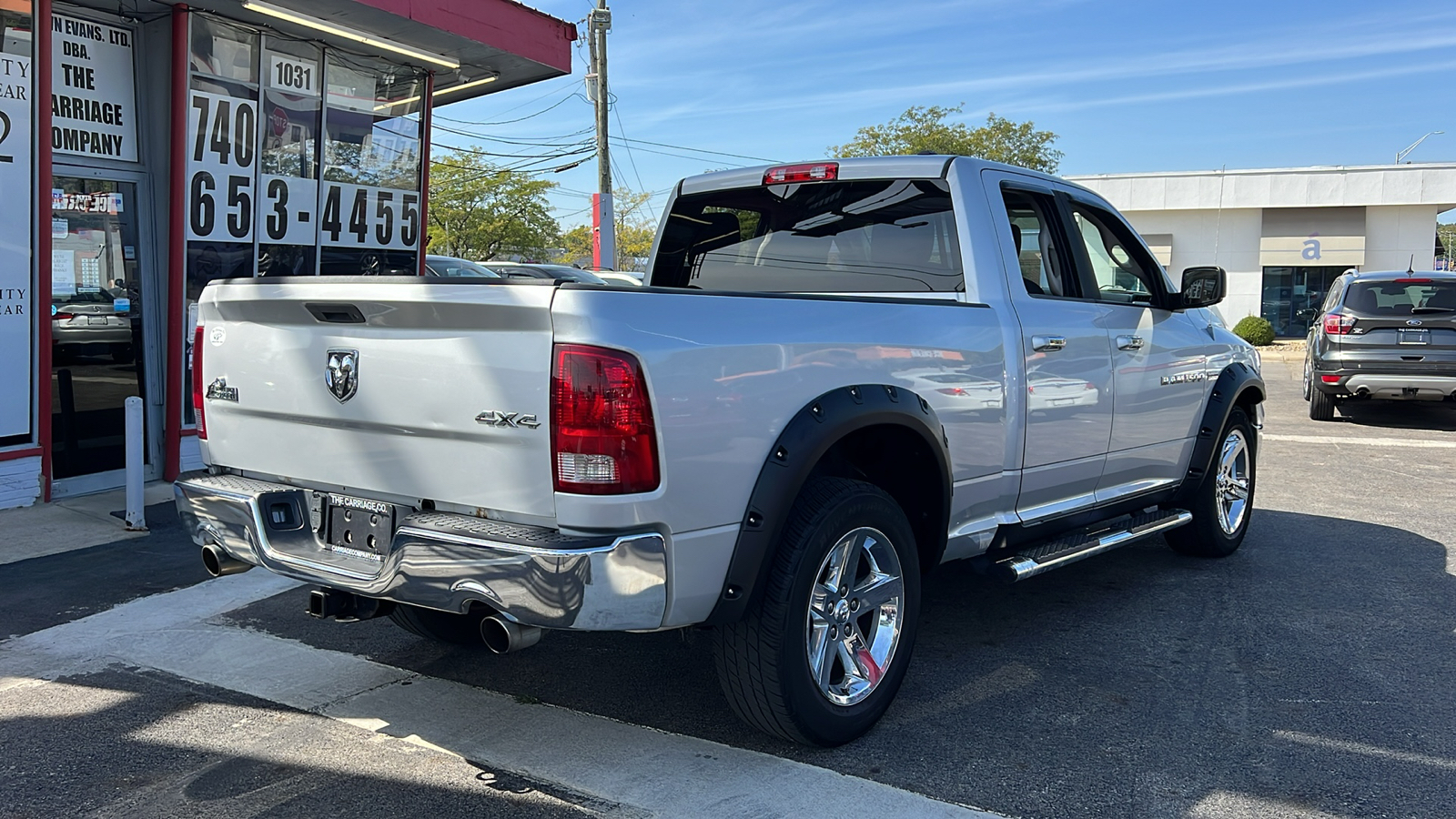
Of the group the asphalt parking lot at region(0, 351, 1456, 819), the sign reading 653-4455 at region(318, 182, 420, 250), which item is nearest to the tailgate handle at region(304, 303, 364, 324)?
the asphalt parking lot at region(0, 351, 1456, 819)

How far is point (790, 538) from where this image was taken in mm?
3455

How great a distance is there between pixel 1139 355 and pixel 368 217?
23.3 feet

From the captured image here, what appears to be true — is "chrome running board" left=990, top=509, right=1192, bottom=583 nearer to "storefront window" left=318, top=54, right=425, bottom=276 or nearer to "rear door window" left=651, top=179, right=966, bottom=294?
"rear door window" left=651, top=179, right=966, bottom=294

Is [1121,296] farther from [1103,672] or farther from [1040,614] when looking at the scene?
[1103,672]

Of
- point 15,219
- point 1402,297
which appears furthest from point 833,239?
point 1402,297

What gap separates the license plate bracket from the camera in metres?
3.42

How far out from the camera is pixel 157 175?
27.9 ft

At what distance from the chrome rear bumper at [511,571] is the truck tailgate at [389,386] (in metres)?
0.11

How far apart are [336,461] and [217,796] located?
1040 mm

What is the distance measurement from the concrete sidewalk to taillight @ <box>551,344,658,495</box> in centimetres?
482

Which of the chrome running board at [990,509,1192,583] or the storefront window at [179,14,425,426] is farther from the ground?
the storefront window at [179,14,425,426]

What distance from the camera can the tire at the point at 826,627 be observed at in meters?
3.40

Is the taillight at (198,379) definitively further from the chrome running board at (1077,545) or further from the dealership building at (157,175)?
the dealership building at (157,175)

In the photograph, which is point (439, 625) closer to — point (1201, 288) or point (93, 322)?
point (1201, 288)
